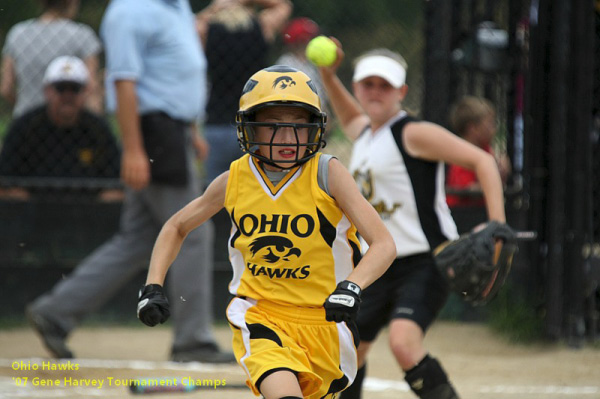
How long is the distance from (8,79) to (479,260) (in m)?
4.47

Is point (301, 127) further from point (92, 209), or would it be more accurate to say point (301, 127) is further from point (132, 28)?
point (92, 209)

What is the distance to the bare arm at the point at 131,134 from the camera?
565 cm

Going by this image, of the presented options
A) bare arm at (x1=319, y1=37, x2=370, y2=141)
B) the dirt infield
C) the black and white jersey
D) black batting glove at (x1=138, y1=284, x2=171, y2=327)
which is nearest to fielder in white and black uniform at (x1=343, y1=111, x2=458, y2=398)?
the black and white jersey

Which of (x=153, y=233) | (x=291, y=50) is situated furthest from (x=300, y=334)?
(x=291, y=50)

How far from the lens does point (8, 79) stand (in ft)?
24.6

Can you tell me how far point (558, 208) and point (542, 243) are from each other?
0.37 meters

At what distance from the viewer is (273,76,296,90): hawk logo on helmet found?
133 inches

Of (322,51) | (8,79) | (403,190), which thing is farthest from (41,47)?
(403,190)

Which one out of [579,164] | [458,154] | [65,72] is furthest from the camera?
[65,72]

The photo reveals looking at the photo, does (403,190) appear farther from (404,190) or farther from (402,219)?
(402,219)

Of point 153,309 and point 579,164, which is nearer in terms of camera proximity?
point 153,309

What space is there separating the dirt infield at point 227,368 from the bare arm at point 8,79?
1.80 m

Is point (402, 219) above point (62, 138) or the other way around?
above

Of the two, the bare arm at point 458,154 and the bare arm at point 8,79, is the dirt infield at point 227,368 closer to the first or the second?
the bare arm at point 458,154
